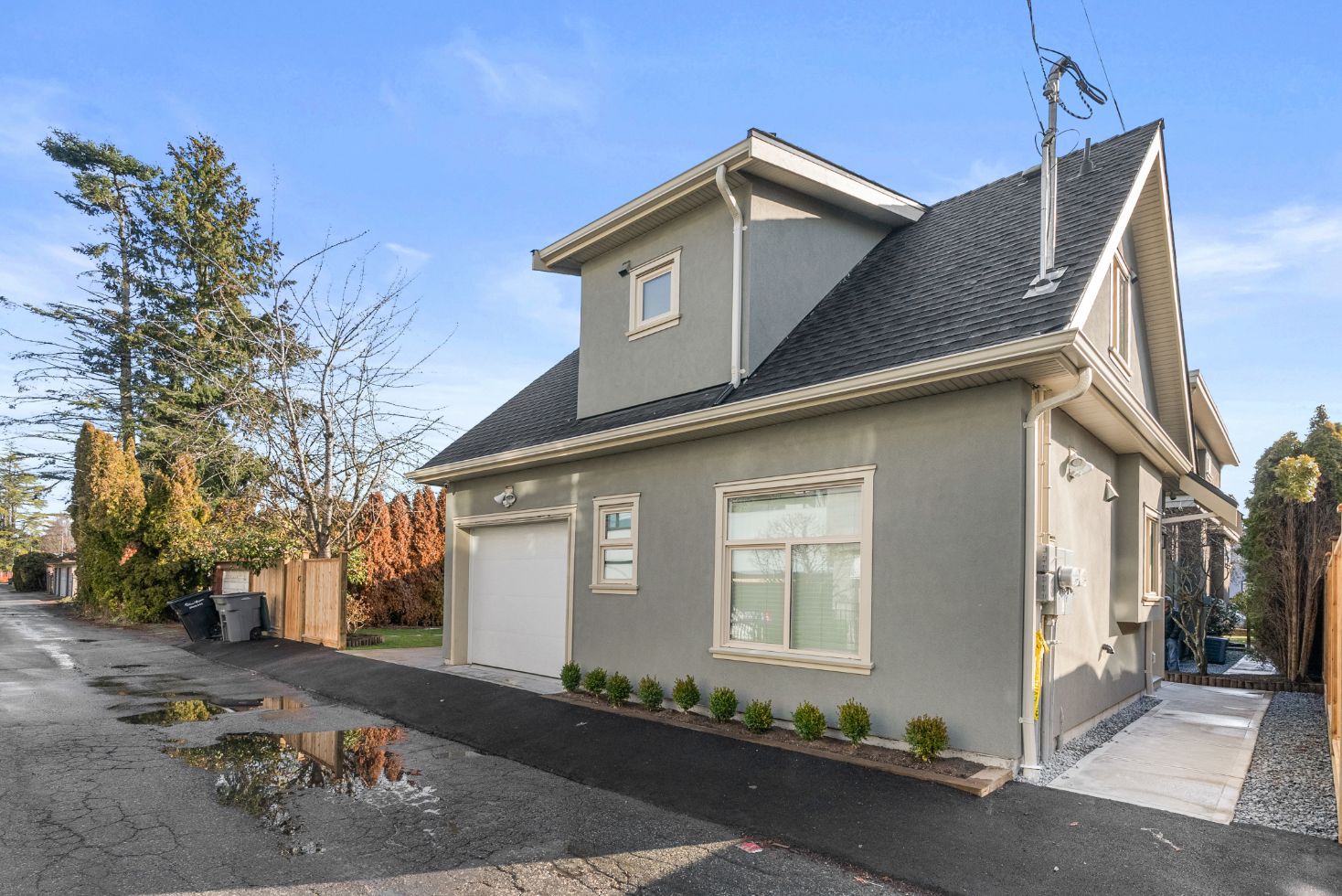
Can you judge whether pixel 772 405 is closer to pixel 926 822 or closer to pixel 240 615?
pixel 926 822

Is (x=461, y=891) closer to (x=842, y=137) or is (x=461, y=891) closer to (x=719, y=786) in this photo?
(x=719, y=786)

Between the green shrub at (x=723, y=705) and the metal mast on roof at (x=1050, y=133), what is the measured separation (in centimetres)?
454

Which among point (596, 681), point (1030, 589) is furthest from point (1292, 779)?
point (596, 681)

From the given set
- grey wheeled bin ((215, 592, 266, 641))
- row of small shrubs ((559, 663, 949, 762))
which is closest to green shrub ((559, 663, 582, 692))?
row of small shrubs ((559, 663, 949, 762))

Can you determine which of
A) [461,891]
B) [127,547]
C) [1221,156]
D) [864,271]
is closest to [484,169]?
→ [864,271]

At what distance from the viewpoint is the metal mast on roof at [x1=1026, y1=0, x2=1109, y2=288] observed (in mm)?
6957

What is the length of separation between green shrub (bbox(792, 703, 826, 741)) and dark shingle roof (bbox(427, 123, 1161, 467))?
2870mm

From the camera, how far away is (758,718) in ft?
24.2

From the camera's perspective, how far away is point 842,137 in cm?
1123

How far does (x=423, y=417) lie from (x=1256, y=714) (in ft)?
46.4

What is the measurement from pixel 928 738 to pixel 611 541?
15.0 feet

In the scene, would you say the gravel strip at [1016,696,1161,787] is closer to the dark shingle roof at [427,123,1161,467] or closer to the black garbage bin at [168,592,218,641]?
the dark shingle roof at [427,123,1161,467]

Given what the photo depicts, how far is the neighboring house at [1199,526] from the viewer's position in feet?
34.4

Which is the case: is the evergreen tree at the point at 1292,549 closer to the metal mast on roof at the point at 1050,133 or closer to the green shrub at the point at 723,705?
the metal mast on roof at the point at 1050,133
